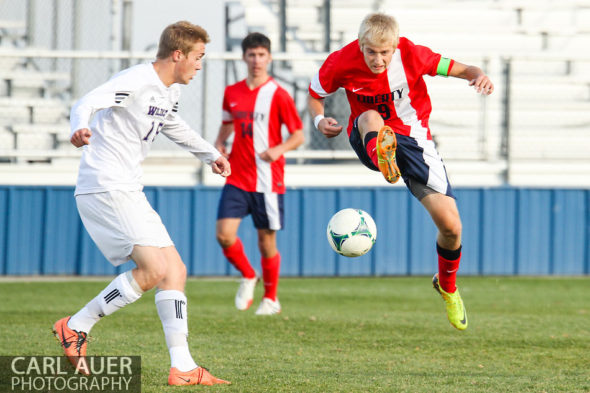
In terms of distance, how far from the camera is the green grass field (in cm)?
509

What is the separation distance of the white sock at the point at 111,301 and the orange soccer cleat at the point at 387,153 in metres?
1.67

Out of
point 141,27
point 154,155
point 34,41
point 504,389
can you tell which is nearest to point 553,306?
point 504,389

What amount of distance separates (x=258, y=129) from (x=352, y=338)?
8.72ft

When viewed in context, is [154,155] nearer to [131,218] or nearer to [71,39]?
[71,39]

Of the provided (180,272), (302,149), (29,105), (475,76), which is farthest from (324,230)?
(180,272)

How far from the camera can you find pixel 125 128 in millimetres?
5191

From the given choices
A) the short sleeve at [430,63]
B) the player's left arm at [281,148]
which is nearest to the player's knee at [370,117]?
the short sleeve at [430,63]

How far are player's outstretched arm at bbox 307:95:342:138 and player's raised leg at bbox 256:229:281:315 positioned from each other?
2426 mm

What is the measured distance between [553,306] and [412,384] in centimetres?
455

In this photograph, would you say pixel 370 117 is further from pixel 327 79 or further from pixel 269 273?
pixel 269 273

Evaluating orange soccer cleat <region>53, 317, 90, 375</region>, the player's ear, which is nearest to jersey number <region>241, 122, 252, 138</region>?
the player's ear

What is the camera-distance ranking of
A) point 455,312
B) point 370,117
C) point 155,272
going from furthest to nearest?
point 455,312 < point 370,117 < point 155,272

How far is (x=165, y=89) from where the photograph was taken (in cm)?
521

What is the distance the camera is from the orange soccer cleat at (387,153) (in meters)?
5.49
